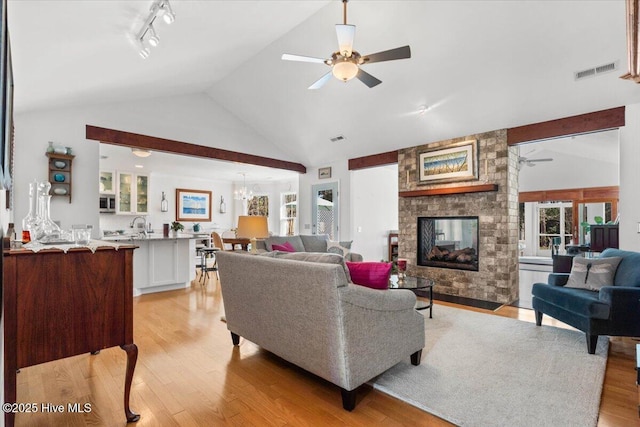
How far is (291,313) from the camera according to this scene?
228 cm

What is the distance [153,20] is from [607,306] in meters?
4.52

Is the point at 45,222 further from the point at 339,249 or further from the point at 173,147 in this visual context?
the point at 339,249

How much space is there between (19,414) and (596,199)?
1110 cm

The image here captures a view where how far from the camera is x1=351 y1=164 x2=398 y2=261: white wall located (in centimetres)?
717

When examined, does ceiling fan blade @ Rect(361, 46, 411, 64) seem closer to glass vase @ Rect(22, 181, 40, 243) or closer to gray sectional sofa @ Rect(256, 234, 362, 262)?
glass vase @ Rect(22, 181, 40, 243)

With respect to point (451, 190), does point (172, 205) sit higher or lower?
lower

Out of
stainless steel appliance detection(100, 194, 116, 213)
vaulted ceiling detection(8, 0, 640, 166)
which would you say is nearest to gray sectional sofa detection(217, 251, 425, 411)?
vaulted ceiling detection(8, 0, 640, 166)

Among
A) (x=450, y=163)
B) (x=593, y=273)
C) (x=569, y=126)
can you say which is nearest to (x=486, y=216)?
(x=450, y=163)

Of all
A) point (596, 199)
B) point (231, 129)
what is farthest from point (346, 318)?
point (596, 199)

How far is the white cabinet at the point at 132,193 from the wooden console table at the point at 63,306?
273 inches

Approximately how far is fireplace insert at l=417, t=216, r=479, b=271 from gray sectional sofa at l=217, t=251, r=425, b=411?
3002mm

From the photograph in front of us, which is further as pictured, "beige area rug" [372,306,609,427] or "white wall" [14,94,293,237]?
"white wall" [14,94,293,237]

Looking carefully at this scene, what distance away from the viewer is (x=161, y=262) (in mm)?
5402

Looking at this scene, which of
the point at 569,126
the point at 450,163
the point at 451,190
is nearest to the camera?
the point at 569,126
